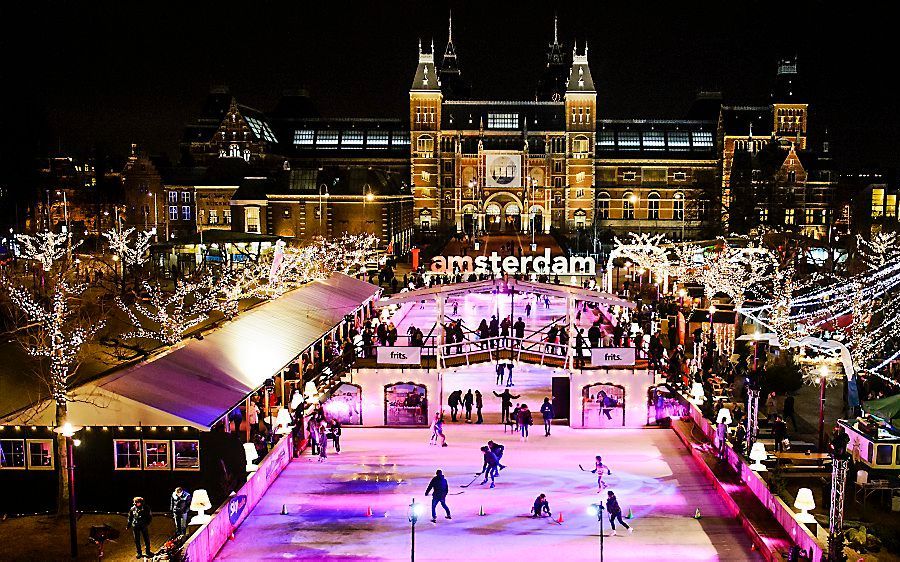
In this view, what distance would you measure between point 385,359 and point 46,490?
27.0ft

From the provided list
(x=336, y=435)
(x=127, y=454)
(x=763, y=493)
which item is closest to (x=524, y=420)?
(x=336, y=435)

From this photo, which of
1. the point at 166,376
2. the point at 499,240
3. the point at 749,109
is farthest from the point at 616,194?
the point at 166,376

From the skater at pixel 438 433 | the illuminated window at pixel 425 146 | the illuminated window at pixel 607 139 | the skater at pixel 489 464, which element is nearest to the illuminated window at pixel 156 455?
the skater at pixel 489 464

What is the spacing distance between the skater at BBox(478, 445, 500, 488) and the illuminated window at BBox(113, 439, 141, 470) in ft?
19.4

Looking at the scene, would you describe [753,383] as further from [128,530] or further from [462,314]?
[462,314]

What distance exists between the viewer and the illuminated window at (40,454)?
1555 centimetres

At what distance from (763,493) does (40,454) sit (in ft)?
39.8

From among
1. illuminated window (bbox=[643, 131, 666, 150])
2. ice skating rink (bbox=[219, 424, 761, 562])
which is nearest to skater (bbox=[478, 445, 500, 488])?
ice skating rink (bbox=[219, 424, 761, 562])

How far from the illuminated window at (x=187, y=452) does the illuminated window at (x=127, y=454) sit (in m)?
0.65

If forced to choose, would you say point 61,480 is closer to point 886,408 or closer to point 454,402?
point 454,402

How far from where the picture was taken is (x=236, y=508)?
13.8 metres

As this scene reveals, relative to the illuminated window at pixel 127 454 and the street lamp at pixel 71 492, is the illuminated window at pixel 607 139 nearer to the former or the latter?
the illuminated window at pixel 127 454

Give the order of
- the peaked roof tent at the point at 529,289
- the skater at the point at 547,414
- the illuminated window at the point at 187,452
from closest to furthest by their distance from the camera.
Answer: the illuminated window at the point at 187,452, the skater at the point at 547,414, the peaked roof tent at the point at 529,289

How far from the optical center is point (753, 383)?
17.9m
